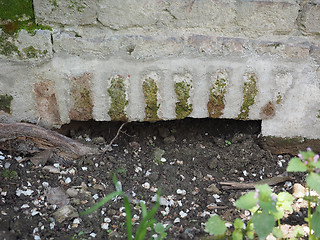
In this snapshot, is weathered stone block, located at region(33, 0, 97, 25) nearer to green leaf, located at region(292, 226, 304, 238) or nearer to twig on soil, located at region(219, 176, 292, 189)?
twig on soil, located at region(219, 176, 292, 189)

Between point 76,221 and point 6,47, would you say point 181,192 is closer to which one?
point 76,221

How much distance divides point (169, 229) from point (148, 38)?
2.84 feet

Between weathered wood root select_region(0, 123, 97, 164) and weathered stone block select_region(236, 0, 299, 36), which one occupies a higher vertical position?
weathered stone block select_region(236, 0, 299, 36)

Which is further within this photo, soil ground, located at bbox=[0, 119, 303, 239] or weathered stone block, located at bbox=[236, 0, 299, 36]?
weathered stone block, located at bbox=[236, 0, 299, 36]

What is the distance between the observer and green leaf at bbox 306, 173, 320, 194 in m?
1.38

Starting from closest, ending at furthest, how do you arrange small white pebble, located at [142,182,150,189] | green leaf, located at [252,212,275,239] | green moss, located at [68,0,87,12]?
1. green leaf, located at [252,212,275,239]
2. green moss, located at [68,0,87,12]
3. small white pebble, located at [142,182,150,189]

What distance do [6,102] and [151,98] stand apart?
712 mm

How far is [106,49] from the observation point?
1.91 metres

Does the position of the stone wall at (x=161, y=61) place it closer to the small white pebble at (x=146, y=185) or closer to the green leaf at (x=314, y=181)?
the small white pebble at (x=146, y=185)

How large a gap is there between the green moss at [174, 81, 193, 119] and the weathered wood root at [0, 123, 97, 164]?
20.2 inches

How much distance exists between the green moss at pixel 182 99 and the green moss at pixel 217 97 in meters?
0.10

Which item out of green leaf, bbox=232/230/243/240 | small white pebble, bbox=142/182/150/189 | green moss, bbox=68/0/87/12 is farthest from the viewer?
small white pebble, bbox=142/182/150/189

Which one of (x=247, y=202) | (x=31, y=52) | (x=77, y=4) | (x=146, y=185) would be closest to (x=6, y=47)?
(x=31, y=52)

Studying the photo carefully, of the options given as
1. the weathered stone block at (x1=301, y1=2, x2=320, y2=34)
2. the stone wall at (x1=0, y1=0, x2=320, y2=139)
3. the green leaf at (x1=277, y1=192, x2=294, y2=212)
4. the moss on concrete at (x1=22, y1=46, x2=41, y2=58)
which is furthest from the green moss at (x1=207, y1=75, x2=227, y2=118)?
the moss on concrete at (x1=22, y1=46, x2=41, y2=58)
